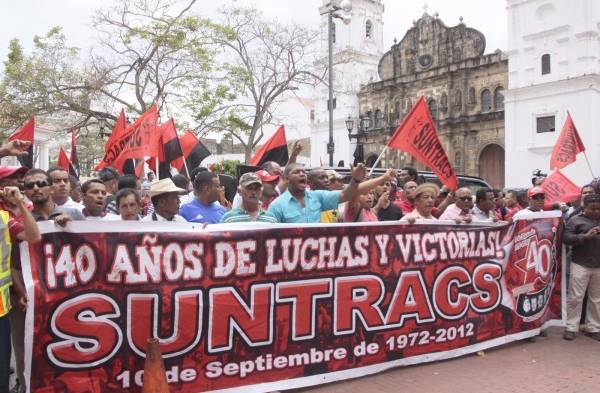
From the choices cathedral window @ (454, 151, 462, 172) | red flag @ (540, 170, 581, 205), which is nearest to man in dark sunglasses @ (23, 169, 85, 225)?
red flag @ (540, 170, 581, 205)

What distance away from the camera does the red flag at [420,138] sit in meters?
5.77

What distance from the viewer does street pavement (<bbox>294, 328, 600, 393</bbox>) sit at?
4.43 m

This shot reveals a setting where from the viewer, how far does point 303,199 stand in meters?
4.91

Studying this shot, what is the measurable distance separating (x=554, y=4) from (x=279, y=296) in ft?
125

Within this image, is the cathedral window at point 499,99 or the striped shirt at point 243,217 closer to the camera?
the striped shirt at point 243,217

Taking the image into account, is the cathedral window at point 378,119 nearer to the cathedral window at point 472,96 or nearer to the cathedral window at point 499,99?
the cathedral window at point 472,96

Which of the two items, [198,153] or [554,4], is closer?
[198,153]

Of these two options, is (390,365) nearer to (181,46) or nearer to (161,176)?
(161,176)

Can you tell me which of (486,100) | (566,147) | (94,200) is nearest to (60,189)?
(94,200)

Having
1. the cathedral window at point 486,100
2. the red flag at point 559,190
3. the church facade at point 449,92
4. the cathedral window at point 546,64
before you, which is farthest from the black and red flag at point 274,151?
the cathedral window at point 486,100

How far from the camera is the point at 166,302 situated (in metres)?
3.84

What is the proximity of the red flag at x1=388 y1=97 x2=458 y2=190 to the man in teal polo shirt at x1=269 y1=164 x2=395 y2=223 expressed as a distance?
1.12 meters

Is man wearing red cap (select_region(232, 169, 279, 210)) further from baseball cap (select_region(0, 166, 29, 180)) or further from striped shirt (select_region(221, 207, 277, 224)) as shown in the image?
baseball cap (select_region(0, 166, 29, 180))

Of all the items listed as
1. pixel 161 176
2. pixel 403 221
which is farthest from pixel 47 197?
pixel 161 176
